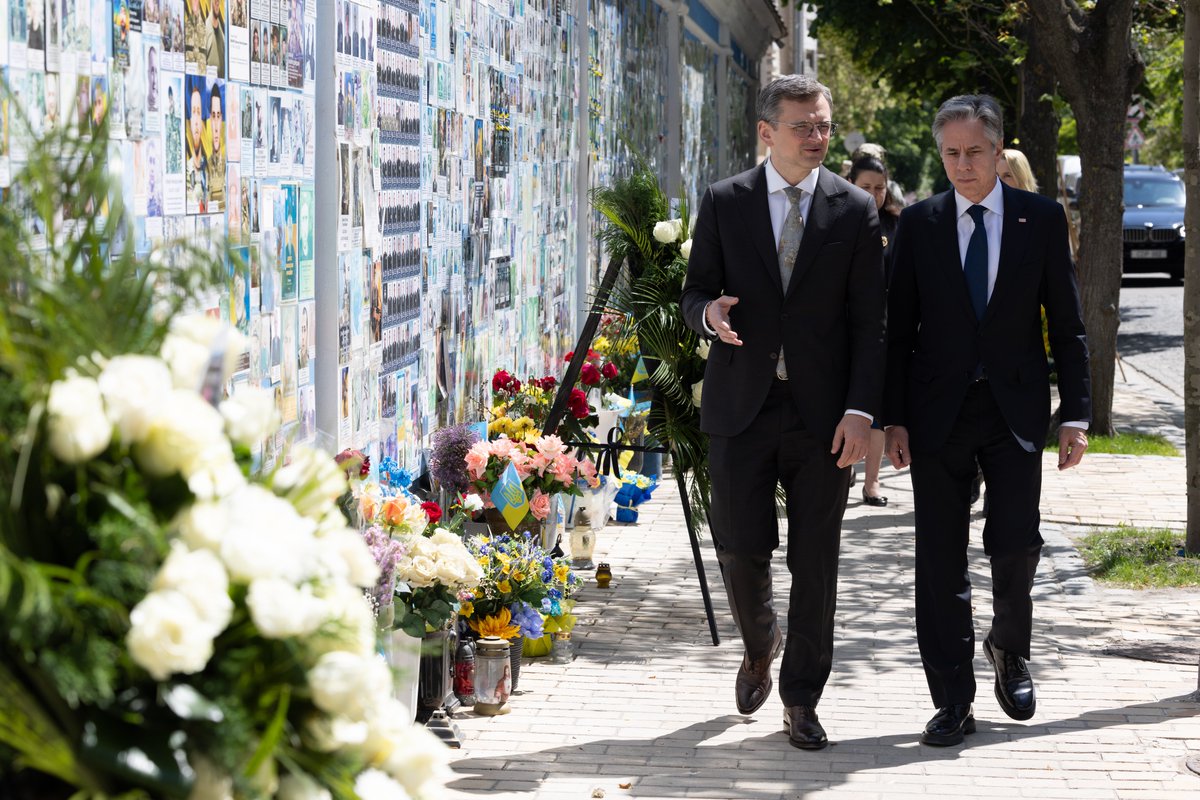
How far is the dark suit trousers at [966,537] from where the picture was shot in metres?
5.29

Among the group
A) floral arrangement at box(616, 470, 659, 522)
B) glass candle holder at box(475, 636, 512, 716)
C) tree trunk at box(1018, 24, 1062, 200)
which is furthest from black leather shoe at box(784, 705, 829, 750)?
tree trunk at box(1018, 24, 1062, 200)

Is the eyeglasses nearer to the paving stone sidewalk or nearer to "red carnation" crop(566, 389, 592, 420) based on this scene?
the paving stone sidewalk

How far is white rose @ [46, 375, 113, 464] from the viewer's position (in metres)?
2.08

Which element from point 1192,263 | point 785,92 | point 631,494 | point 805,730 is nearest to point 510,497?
point 805,730

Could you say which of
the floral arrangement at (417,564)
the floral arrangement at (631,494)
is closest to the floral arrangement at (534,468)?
the floral arrangement at (417,564)

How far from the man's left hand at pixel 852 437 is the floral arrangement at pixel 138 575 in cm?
292

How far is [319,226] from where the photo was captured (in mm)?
5223

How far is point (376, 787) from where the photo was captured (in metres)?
2.37

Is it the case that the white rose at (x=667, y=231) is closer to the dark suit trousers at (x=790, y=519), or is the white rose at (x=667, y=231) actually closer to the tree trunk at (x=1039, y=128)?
the dark suit trousers at (x=790, y=519)

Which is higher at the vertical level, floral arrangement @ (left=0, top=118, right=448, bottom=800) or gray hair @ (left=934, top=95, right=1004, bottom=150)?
gray hair @ (left=934, top=95, right=1004, bottom=150)

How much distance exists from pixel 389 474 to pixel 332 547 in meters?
3.16

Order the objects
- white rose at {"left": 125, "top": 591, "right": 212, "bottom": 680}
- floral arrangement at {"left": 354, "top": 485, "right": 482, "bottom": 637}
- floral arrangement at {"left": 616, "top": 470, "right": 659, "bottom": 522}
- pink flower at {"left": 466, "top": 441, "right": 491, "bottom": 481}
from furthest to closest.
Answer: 1. floral arrangement at {"left": 616, "top": 470, "right": 659, "bottom": 522}
2. pink flower at {"left": 466, "top": 441, "right": 491, "bottom": 481}
3. floral arrangement at {"left": 354, "top": 485, "right": 482, "bottom": 637}
4. white rose at {"left": 125, "top": 591, "right": 212, "bottom": 680}

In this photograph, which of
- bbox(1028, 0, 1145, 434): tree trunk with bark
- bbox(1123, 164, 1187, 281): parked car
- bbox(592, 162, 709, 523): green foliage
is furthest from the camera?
bbox(1123, 164, 1187, 281): parked car

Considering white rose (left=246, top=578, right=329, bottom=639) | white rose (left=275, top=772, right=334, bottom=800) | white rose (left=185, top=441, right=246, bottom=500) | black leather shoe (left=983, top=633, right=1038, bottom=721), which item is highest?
white rose (left=185, top=441, right=246, bottom=500)
